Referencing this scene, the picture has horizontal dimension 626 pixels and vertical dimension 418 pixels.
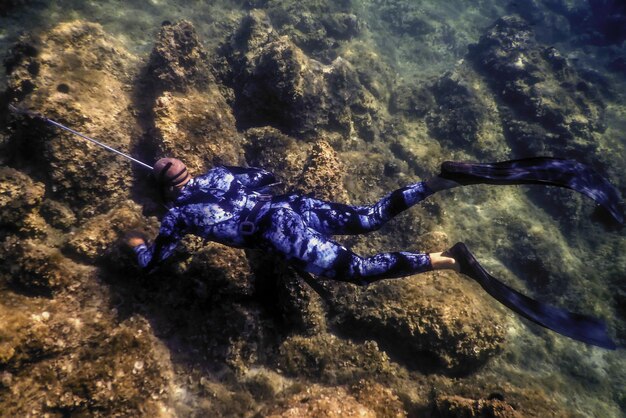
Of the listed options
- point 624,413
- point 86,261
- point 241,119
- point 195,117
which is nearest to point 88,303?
point 86,261

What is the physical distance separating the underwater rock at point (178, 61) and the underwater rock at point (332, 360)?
4546 mm

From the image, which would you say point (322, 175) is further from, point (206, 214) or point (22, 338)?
point (22, 338)

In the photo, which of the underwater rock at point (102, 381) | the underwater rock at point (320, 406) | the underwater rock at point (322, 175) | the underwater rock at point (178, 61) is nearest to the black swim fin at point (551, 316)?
the underwater rock at point (320, 406)

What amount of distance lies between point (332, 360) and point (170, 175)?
311 cm

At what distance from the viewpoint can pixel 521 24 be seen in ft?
45.7

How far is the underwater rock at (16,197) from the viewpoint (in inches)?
162

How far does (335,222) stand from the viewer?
14.1ft

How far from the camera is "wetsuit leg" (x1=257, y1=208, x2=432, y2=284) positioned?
3740 millimetres

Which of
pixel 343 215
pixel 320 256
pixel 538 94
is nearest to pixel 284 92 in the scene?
pixel 343 215

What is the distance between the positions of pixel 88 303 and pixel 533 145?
11.0 m

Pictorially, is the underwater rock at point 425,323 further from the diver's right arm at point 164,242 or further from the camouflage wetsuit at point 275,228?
the diver's right arm at point 164,242

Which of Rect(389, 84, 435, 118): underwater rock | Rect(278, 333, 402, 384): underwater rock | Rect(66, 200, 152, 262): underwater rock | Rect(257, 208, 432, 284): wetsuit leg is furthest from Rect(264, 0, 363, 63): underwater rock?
Rect(278, 333, 402, 384): underwater rock

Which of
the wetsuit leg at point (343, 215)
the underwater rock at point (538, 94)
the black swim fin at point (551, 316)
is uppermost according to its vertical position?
the underwater rock at point (538, 94)

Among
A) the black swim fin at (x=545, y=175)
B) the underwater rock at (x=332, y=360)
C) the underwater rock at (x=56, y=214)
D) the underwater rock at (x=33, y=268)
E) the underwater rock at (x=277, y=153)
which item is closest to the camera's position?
the black swim fin at (x=545, y=175)
